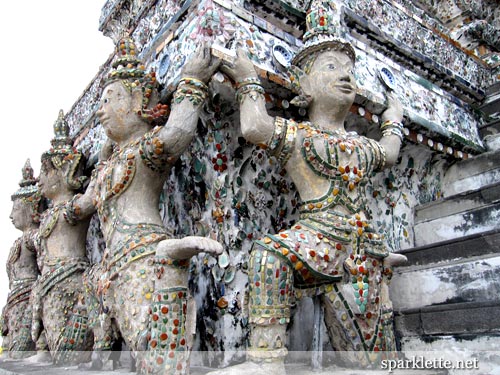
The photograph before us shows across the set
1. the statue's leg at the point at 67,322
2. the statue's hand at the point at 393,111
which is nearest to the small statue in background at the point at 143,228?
the statue's leg at the point at 67,322

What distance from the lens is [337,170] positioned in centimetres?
298

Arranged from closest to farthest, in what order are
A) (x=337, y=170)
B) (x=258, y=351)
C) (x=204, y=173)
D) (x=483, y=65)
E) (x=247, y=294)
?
(x=258, y=351)
(x=247, y=294)
(x=337, y=170)
(x=204, y=173)
(x=483, y=65)

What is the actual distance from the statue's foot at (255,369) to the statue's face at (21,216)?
397 cm

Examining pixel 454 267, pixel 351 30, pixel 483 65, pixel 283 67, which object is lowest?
pixel 454 267

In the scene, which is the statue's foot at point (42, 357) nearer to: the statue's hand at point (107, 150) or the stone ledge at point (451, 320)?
the statue's hand at point (107, 150)

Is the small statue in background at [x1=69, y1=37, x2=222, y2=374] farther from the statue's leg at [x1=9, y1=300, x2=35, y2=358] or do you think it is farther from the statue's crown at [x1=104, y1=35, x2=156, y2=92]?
the statue's leg at [x1=9, y1=300, x2=35, y2=358]

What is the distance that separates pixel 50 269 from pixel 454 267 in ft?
10.8

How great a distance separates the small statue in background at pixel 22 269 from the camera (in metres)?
4.84

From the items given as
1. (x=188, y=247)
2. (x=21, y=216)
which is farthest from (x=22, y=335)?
(x=188, y=247)

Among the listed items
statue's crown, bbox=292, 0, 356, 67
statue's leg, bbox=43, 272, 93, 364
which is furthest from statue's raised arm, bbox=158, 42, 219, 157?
statue's leg, bbox=43, 272, 93, 364

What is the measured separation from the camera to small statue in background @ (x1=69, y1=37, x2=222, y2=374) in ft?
8.80

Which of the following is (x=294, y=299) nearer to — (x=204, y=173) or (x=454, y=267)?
(x=204, y=173)

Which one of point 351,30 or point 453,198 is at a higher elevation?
point 351,30

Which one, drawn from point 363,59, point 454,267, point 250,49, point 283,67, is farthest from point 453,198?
point 250,49
